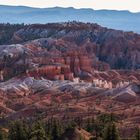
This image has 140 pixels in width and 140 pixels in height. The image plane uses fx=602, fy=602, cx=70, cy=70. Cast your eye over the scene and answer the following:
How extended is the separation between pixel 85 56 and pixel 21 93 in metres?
28.9

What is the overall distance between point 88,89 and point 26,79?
14.9 metres

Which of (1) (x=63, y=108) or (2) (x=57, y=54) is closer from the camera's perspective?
(1) (x=63, y=108)

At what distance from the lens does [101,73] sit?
147 meters

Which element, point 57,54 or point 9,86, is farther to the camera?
point 57,54

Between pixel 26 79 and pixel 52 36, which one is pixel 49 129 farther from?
pixel 52 36

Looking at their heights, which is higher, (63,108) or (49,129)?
(49,129)

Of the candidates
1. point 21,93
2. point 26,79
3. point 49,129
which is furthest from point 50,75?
point 49,129

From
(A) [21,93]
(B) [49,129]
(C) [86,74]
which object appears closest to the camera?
(B) [49,129]

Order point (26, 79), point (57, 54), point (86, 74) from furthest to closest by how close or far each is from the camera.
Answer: point (57, 54)
point (86, 74)
point (26, 79)

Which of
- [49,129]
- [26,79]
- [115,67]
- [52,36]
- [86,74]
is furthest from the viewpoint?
[52,36]

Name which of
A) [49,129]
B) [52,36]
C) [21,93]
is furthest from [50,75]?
[49,129]

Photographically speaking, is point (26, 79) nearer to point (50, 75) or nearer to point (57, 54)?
point (50, 75)

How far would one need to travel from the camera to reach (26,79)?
13075 cm

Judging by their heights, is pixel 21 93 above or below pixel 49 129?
below
